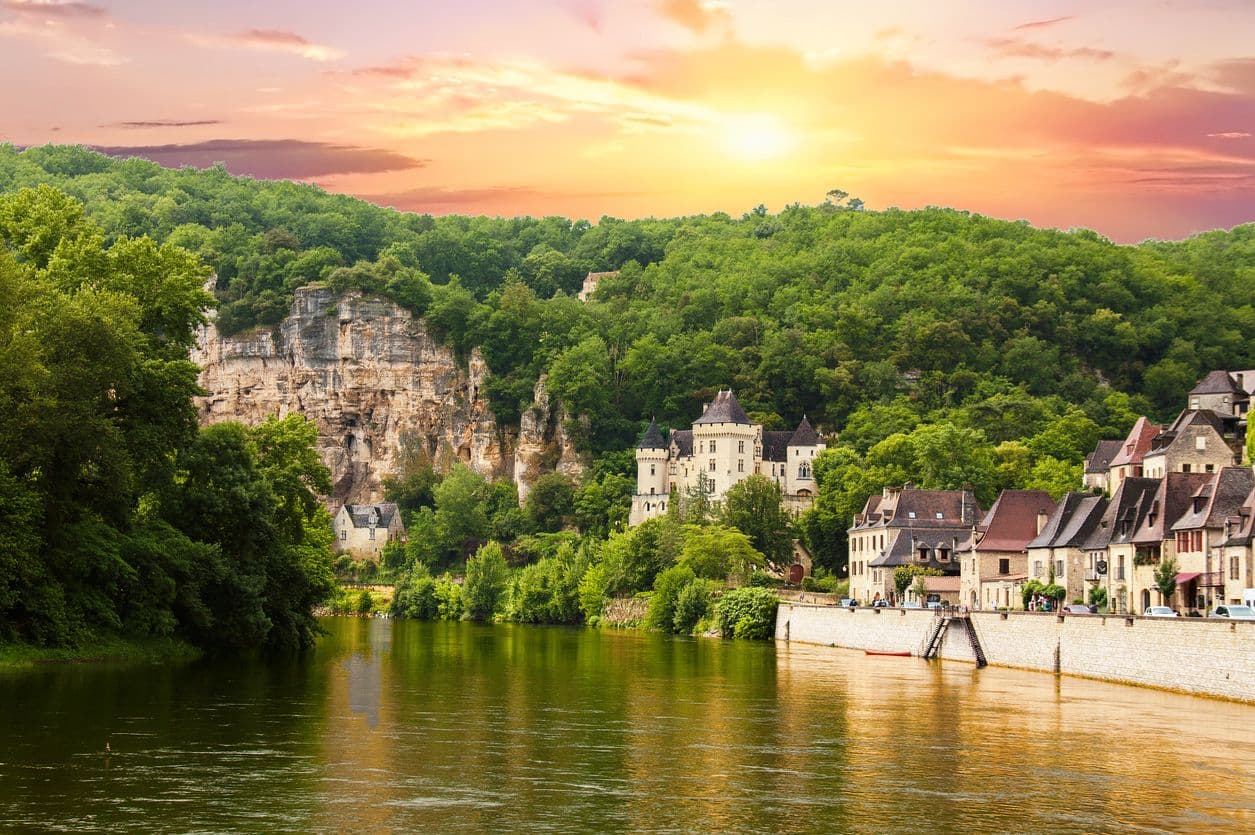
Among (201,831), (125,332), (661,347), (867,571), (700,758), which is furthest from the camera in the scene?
(661,347)

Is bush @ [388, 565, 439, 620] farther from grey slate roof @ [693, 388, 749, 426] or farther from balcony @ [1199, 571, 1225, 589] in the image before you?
balcony @ [1199, 571, 1225, 589]

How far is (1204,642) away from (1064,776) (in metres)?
14.6

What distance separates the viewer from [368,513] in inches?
6486

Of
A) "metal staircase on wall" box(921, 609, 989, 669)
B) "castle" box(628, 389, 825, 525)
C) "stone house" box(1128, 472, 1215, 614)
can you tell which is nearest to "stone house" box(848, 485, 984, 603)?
"metal staircase on wall" box(921, 609, 989, 669)

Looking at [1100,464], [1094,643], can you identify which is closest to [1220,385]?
[1100,464]

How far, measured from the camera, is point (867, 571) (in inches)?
3807

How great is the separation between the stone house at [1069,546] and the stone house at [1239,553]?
31.6 feet

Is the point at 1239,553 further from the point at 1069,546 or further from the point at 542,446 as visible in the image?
the point at 542,446

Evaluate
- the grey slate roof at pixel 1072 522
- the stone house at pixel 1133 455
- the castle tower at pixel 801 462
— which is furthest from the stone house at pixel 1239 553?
the castle tower at pixel 801 462

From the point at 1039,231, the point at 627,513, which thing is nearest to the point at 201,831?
the point at 627,513

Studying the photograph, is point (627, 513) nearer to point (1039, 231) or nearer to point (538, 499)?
point (538, 499)

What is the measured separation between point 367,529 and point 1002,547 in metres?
95.3

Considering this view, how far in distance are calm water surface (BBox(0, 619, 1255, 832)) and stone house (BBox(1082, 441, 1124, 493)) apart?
5427cm

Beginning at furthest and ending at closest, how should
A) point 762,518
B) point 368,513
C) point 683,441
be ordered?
1. point 368,513
2. point 683,441
3. point 762,518
